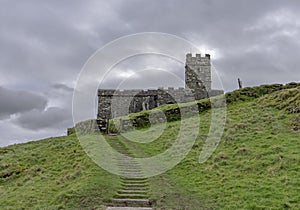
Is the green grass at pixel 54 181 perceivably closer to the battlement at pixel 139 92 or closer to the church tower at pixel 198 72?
the battlement at pixel 139 92

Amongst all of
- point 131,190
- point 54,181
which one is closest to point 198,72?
point 54,181

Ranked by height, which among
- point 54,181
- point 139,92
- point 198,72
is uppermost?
point 198,72

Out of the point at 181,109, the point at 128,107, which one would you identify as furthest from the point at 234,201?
the point at 128,107

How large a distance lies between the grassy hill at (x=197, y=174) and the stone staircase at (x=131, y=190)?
0.32m

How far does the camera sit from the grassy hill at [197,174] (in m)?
11.8

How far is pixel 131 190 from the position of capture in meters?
13.5

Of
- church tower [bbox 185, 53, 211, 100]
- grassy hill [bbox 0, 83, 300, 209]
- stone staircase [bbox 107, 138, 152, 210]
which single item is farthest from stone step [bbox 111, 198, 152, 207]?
church tower [bbox 185, 53, 211, 100]

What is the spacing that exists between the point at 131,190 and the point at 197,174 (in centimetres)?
374

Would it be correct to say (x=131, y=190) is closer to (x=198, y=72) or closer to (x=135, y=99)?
(x=135, y=99)

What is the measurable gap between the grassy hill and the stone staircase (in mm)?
324

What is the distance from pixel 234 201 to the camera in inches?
452

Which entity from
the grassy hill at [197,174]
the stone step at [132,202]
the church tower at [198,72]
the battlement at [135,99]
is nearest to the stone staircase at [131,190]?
the stone step at [132,202]

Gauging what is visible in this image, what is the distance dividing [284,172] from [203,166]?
4323 millimetres

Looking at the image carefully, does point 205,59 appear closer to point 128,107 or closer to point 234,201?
point 128,107
